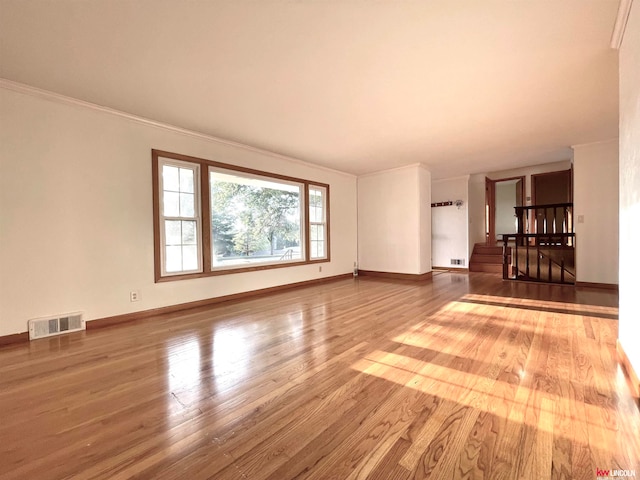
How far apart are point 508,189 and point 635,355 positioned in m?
10.6

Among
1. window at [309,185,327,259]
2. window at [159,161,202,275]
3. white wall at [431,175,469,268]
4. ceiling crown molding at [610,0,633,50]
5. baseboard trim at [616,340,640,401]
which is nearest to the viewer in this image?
baseboard trim at [616,340,640,401]

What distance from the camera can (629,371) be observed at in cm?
192

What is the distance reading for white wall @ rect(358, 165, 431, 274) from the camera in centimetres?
632

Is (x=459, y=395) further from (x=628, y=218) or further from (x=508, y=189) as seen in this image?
(x=508, y=189)

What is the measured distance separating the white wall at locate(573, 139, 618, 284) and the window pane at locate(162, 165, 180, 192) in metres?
6.88

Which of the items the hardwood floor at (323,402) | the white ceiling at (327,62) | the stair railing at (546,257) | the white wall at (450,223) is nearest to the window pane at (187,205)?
the white ceiling at (327,62)

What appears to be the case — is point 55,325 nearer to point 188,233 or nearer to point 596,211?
point 188,233

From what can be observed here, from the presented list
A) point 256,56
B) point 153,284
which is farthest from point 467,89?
point 153,284

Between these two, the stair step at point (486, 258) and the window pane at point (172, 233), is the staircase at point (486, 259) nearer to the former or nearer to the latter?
the stair step at point (486, 258)

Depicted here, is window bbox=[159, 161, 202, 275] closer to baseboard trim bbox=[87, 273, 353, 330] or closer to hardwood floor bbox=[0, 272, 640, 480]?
baseboard trim bbox=[87, 273, 353, 330]

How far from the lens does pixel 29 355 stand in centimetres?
253

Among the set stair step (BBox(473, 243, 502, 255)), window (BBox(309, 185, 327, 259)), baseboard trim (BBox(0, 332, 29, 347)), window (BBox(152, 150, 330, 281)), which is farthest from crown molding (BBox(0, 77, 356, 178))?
stair step (BBox(473, 243, 502, 255))

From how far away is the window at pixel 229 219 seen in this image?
13.1 ft

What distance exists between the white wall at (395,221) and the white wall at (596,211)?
266 cm
